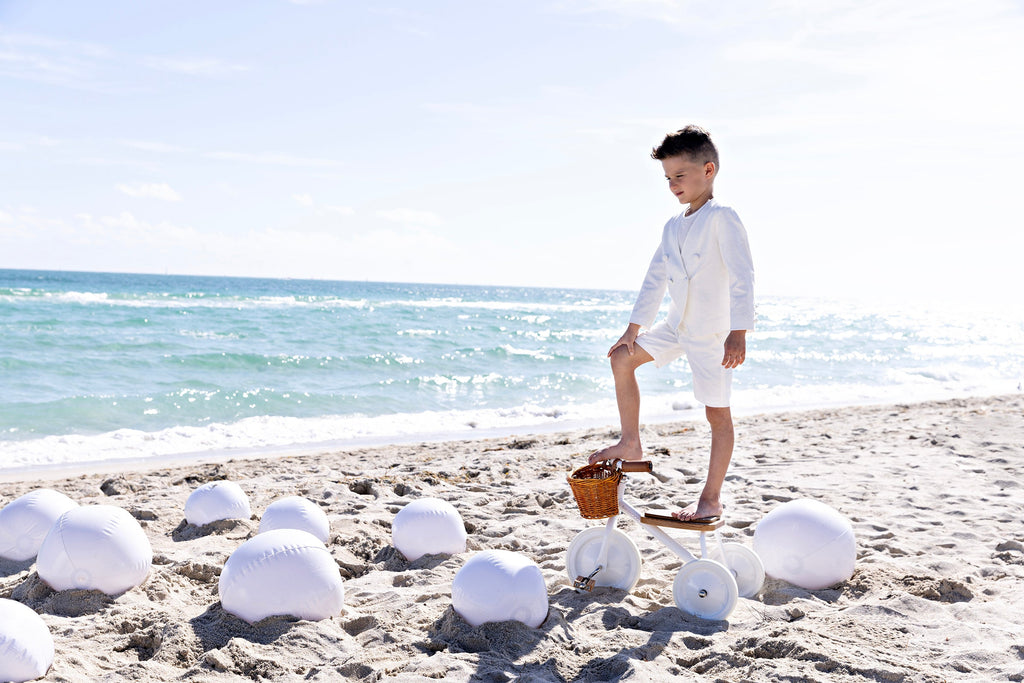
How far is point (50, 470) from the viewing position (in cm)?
732

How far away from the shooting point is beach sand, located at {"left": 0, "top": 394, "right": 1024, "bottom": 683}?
9.41 ft

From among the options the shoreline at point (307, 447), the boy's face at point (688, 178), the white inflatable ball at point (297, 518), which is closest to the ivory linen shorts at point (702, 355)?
the boy's face at point (688, 178)

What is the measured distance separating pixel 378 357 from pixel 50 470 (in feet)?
32.5

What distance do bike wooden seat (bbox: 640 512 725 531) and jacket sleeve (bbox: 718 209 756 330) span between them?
2.90 feet

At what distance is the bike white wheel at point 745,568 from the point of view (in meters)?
3.69

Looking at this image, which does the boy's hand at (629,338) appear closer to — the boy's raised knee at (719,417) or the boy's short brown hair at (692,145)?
the boy's raised knee at (719,417)

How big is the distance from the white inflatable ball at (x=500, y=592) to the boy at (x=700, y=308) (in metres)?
0.68

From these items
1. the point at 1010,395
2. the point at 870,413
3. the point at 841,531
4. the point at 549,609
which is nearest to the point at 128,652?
the point at 549,609

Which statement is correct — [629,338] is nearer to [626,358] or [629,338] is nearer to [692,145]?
[626,358]

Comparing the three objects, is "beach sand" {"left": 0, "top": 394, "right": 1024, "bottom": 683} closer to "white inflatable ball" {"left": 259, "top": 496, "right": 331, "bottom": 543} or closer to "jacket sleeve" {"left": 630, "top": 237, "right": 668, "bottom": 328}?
"white inflatable ball" {"left": 259, "top": 496, "right": 331, "bottom": 543}

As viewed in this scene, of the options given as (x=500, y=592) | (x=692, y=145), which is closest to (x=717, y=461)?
(x=500, y=592)

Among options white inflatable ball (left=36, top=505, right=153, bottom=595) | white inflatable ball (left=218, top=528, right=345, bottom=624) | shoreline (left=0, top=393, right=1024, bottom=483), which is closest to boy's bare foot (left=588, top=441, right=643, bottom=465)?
white inflatable ball (left=218, top=528, right=345, bottom=624)

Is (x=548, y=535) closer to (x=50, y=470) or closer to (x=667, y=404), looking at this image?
(x=50, y=470)

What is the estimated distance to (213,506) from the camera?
4672mm
